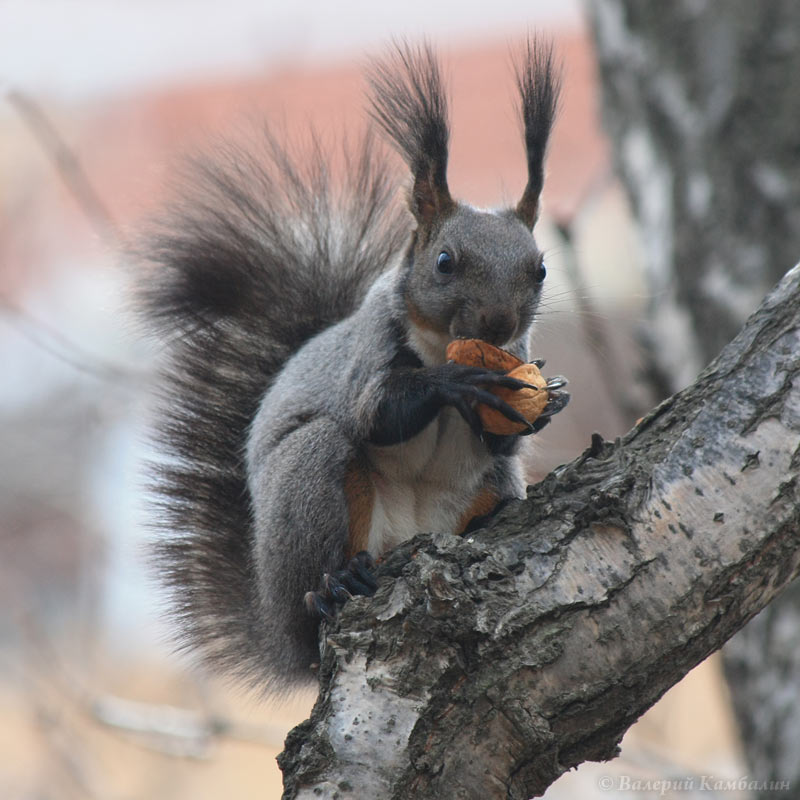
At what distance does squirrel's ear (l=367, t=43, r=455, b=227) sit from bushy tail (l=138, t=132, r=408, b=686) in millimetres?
631

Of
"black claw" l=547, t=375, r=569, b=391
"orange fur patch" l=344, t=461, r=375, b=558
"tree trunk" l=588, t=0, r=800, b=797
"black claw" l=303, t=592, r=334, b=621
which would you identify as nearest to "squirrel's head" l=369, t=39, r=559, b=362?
"black claw" l=547, t=375, r=569, b=391

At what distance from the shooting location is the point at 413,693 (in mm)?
1713

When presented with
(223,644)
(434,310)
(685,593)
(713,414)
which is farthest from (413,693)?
(223,644)

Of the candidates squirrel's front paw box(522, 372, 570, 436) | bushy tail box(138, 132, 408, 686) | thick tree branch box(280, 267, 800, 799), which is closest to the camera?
thick tree branch box(280, 267, 800, 799)

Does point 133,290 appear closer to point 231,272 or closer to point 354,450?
point 231,272

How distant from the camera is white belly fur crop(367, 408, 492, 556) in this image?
97.7 inches

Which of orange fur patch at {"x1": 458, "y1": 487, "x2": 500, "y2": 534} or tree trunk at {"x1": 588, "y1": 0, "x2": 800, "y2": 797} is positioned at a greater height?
tree trunk at {"x1": 588, "y1": 0, "x2": 800, "y2": 797}

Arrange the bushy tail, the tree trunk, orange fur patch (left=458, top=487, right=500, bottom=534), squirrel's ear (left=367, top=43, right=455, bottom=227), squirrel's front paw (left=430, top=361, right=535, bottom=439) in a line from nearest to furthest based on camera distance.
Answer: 1. squirrel's front paw (left=430, top=361, right=535, bottom=439)
2. squirrel's ear (left=367, top=43, right=455, bottom=227)
3. orange fur patch (left=458, top=487, right=500, bottom=534)
4. the bushy tail
5. the tree trunk

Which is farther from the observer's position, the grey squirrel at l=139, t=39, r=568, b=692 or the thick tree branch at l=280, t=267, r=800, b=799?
the grey squirrel at l=139, t=39, r=568, b=692

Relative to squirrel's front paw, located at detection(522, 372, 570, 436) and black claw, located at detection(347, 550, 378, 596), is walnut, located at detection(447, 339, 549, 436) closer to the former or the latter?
squirrel's front paw, located at detection(522, 372, 570, 436)

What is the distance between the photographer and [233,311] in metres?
3.01

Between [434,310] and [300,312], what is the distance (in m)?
0.69

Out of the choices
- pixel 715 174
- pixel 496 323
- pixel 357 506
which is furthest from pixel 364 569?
pixel 715 174

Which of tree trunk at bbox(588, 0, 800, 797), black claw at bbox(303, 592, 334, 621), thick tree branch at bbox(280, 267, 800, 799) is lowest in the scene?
thick tree branch at bbox(280, 267, 800, 799)
